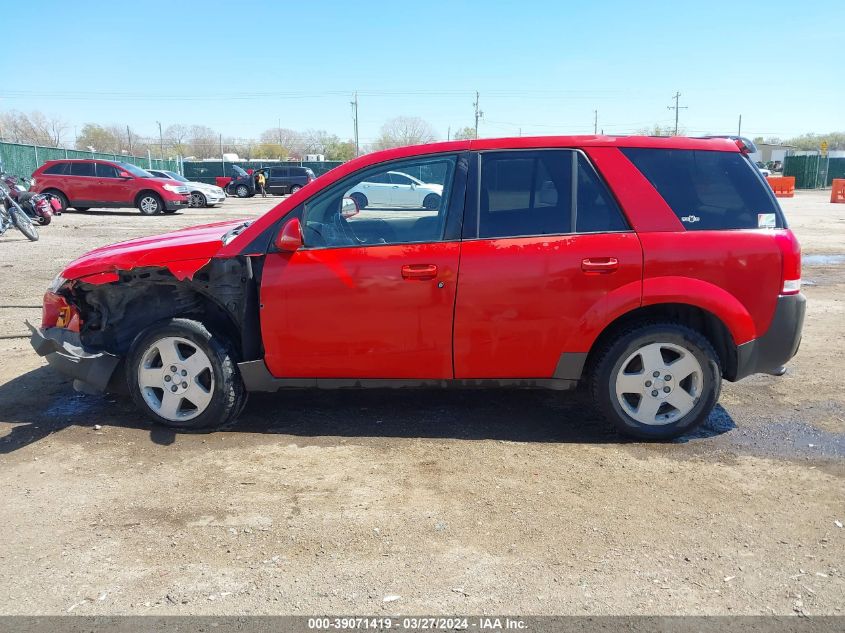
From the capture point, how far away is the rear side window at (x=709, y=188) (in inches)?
162

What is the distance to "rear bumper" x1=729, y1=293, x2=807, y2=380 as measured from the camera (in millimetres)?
4148

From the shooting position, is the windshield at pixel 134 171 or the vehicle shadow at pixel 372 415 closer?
the vehicle shadow at pixel 372 415

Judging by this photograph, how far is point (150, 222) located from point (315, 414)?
1665 centimetres

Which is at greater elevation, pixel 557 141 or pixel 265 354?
pixel 557 141

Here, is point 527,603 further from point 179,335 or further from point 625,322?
point 179,335

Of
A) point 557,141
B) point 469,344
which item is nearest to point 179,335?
point 469,344

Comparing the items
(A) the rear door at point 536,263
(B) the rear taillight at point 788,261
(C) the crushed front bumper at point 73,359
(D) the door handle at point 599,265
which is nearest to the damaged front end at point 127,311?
(C) the crushed front bumper at point 73,359

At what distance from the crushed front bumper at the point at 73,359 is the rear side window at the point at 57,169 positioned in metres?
20.2

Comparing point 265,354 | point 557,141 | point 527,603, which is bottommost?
point 527,603

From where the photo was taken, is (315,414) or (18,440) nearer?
(18,440)

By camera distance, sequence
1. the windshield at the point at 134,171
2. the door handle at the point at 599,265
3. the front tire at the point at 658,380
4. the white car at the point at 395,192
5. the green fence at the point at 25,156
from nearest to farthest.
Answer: the door handle at the point at 599,265, the front tire at the point at 658,380, the white car at the point at 395,192, the windshield at the point at 134,171, the green fence at the point at 25,156

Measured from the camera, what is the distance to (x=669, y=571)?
2.93m

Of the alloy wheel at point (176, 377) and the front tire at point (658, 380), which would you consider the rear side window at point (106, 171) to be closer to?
the alloy wheel at point (176, 377)

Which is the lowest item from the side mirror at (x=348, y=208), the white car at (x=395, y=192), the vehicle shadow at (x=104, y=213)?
the vehicle shadow at (x=104, y=213)
